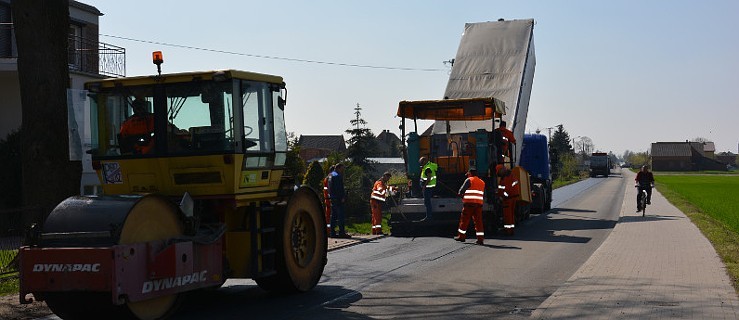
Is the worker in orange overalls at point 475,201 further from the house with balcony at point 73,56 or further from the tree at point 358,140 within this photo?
the tree at point 358,140

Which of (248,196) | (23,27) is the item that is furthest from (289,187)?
(23,27)

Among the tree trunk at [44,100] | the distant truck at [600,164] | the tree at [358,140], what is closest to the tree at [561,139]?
the distant truck at [600,164]

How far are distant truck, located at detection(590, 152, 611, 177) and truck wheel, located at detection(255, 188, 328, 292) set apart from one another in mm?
92736

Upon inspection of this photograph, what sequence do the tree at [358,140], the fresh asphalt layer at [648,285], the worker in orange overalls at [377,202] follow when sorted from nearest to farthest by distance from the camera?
the fresh asphalt layer at [648,285], the worker in orange overalls at [377,202], the tree at [358,140]

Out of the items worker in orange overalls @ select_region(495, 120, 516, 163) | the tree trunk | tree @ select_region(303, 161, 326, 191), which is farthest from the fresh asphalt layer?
tree @ select_region(303, 161, 326, 191)

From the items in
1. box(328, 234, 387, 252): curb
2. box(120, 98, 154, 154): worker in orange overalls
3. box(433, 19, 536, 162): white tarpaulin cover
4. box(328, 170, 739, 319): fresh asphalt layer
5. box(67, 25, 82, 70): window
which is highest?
box(67, 25, 82, 70): window

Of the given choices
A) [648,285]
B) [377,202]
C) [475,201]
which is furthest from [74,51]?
[648,285]

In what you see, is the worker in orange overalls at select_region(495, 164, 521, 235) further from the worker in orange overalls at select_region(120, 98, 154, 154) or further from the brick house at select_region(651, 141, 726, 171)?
the brick house at select_region(651, 141, 726, 171)

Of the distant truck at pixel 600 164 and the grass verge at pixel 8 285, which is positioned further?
the distant truck at pixel 600 164

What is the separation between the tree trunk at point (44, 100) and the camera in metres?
12.1

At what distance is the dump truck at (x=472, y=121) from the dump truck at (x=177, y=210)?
344 inches

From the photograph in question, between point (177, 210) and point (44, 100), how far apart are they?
4.65 meters

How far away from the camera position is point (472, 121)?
71.1 ft

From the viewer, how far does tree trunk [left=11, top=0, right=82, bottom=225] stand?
478 inches
